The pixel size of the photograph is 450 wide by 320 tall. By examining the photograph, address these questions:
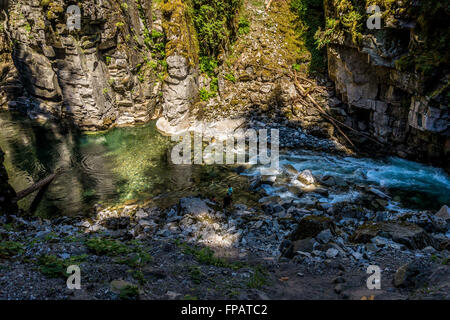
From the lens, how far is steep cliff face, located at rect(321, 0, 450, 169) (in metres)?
9.81

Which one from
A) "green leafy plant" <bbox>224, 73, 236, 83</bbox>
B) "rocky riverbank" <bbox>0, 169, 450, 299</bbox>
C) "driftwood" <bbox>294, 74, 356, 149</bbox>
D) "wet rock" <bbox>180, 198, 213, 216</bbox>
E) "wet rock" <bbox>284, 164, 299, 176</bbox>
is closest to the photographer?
"rocky riverbank" <bbox>0, 169, 450, 299</bbox>

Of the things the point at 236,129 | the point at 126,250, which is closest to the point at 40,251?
the point at 126,250

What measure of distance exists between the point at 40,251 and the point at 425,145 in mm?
13892

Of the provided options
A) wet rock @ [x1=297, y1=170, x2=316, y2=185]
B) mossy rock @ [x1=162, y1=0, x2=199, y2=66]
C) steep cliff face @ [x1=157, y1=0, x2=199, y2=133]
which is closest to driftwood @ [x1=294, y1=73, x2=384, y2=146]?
wet rock @ [x1=297, y1=170, x2=316, y2=185]

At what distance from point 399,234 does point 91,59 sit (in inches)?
624

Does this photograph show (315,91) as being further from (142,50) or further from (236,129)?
(142,50)

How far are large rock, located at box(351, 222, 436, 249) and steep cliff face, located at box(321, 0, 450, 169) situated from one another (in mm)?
5239

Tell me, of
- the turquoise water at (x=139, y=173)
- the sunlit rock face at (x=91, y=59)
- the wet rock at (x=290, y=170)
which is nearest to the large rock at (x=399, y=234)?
the turquoise water at (x=139, y=173)

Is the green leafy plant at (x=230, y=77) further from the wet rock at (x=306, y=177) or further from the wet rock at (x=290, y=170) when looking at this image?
the wet rock at (x=306, y=177)

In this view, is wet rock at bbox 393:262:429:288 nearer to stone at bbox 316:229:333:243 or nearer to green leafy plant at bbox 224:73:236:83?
stone at bbox 316:229:333:243

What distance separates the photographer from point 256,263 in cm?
622

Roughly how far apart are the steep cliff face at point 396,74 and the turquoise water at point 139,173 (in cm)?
147

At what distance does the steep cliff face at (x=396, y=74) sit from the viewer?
9812 mm

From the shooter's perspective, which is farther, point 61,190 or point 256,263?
point 61,190
